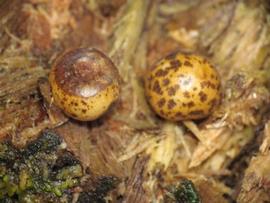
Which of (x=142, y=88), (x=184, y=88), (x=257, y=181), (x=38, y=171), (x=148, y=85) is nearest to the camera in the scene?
(x=38, y=171)

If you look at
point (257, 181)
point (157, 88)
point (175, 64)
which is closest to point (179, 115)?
point (157, 88)

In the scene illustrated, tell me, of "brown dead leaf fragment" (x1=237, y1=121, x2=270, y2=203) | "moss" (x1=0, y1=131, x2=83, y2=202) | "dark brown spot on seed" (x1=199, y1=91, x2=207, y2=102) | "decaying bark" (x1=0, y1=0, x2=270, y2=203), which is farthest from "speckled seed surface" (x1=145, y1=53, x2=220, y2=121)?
"moss" (x1=0, y1=131, x2=83, y2=202)

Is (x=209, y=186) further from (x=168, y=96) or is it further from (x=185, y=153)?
(x=168, y=96)

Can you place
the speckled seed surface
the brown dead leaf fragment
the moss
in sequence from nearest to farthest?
1. the moss
2. the brown dead leaf fragment
3. the speckled seed surface

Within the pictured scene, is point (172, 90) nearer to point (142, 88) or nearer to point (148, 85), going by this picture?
point (148, 85)

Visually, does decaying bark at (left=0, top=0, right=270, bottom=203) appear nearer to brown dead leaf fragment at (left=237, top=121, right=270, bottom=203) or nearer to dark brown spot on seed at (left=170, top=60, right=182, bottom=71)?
brown dead leaf fragment at (left=237, top=121, right=270, bottom=203)

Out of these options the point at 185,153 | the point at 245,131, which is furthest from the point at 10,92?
the point at 245,131
